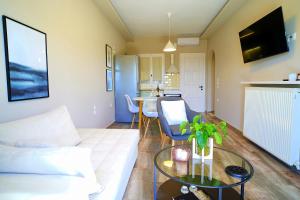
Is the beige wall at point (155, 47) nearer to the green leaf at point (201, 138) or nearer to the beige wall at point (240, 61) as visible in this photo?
the beige wall at point (240, 61)

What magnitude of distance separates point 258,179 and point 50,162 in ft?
6.81

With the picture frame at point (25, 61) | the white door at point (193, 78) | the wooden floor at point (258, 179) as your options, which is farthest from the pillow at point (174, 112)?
the white door at point (193, 78)

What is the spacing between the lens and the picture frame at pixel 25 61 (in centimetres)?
161

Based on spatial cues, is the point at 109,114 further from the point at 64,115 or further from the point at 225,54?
the point at 225,54

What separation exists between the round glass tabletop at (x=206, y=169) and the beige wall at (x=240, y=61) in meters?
1.67

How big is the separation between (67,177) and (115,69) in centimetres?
436

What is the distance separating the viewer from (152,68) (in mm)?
6551

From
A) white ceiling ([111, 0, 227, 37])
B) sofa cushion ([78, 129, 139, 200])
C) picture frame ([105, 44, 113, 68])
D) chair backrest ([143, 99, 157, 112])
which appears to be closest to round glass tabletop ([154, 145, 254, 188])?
sofa cushion ([78, 129, 139, 200])

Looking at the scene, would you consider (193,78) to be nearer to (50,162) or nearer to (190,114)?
(190,114)

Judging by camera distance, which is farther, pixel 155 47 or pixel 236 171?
pixel 155 47

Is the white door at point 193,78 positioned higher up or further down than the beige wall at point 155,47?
further down

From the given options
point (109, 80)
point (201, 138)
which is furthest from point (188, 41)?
point (201, 138)

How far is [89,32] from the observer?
10.9ft

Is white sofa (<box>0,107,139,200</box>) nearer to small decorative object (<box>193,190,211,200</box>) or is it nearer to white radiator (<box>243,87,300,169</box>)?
small decorative object (<box>193,190,211,200</box>)
